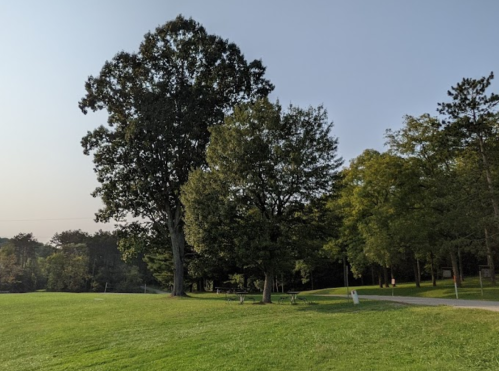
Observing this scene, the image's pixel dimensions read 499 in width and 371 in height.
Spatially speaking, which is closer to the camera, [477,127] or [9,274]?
[477,127]

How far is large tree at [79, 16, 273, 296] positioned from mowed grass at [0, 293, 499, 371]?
15.9m

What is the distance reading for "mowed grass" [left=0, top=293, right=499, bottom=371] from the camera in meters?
8.38

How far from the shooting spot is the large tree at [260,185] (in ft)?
68.5

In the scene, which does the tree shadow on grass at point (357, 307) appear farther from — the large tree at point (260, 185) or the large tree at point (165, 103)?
the large tree at point (165, 103)

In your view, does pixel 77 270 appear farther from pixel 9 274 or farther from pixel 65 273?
pixel 9 274

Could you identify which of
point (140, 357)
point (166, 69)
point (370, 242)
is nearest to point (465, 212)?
point (370, 242)

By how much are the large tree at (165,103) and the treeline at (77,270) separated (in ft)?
106

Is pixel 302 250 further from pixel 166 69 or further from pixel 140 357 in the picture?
pixel 166 69

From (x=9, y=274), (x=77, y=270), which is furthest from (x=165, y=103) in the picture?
(x=9, y=274)

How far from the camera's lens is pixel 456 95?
24.3m

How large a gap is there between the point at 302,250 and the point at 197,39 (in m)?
19.5

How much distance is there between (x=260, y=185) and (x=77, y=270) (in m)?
58.1

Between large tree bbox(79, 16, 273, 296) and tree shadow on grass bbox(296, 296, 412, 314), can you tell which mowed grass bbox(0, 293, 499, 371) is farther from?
large tree bbox(79, 16, 273, 296)

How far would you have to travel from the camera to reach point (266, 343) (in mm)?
10469
